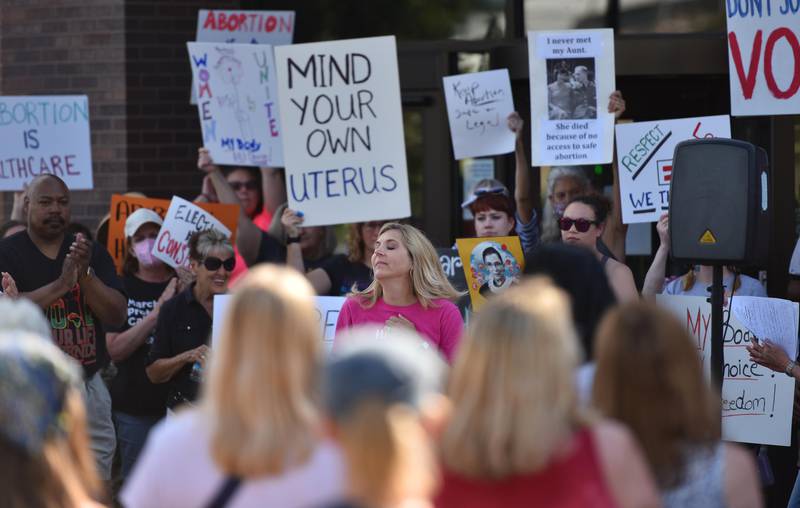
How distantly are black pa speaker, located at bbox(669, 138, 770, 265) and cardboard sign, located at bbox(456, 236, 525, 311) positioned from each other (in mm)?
1145

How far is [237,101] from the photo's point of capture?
7.70m

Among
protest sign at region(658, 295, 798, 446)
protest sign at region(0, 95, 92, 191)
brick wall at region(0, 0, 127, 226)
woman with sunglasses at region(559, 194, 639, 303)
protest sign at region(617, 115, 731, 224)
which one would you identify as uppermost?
brick wall at region(0, 0, 127, 226)

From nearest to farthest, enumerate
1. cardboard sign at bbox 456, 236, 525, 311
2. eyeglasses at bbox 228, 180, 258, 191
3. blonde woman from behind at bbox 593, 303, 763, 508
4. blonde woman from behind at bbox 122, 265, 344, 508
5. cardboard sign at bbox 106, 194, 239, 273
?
blonde woman from behind at bbox 122, 265, 344, 508, blonde woman from behind at bbox 593, 303, 763, 508, cardboard sign at bbox 456, 236, 525, 311, cardboard sign at bbox 106, 194, 239, 273, eyeglasses at bbox 228, 180, 258, 191

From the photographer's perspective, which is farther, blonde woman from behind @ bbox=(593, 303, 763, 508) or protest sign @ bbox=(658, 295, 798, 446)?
protest sign @ bbox=(658, 295, 798, 446)

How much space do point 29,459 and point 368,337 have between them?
0.85 metres

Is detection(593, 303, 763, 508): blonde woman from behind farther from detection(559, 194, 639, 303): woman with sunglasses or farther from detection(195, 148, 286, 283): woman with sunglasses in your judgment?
detection(195, 148, 286, 283): woman with sunglasses

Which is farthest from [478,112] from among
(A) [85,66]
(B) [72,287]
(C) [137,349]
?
(A) [85,66]

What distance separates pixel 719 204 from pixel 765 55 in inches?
64.2

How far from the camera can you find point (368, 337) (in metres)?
2.63

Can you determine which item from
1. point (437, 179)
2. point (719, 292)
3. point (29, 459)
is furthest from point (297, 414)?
point (437, 179)

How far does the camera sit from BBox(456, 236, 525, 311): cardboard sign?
6453 millimetres

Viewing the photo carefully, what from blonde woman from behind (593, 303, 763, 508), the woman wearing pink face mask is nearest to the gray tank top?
blonde woman from behind (593, 303, 763, 508)

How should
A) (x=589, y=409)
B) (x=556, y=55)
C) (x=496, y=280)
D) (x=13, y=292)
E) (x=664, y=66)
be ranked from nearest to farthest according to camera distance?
(x=589, y=409) → (x=13, y=292) → (x=496, y=280) → (x=556, y=55) → (x=664, y=66)

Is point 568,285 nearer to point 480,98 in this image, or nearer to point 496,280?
point 496,280
